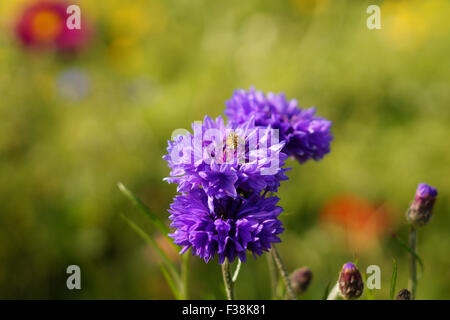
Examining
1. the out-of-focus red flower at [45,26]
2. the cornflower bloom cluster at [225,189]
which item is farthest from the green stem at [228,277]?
the out-of-focus red flower at [45,26]

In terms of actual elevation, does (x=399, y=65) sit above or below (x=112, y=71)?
below

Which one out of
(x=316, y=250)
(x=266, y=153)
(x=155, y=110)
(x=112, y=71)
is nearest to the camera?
(x=266, y=153)

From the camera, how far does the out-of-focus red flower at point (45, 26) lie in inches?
103

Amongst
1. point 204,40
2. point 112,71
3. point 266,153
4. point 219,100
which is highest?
point 204,40

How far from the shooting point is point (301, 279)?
3.69 ft

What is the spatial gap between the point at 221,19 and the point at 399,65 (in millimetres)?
1202

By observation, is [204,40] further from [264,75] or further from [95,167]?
[95,167]

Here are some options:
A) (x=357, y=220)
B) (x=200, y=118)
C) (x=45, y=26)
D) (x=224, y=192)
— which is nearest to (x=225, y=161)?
(x=224, y=192)

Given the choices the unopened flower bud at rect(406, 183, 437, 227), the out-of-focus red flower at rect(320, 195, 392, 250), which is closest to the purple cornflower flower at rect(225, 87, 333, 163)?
the unopened flower bud at rect(406, 183, 437, 227)

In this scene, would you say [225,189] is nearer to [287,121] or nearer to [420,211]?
[287,121]

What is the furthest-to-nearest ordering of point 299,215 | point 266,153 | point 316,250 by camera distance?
point 299,215 → point 316,250 → point 266,153
